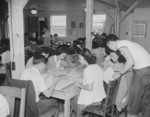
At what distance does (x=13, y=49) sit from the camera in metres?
2.90

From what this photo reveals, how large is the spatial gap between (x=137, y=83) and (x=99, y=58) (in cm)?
150

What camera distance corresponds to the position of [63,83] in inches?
97.3

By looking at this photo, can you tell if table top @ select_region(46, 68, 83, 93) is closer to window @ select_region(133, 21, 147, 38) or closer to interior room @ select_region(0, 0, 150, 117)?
interior room @ select_region(0, 0, 150, 117)

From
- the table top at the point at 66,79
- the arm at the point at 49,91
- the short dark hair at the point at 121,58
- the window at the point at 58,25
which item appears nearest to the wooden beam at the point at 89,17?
the table top at the point at 66,79

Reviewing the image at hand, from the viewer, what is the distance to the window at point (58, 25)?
10484 mm

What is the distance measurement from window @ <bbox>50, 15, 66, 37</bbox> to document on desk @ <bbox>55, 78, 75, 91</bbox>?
8.08 meters

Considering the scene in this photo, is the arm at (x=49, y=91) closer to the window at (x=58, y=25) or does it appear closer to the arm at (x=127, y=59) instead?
the arm at (x=127, y=59)

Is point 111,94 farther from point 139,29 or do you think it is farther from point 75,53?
point 139,29

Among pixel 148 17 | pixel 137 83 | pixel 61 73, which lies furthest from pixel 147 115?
pixel 148 17

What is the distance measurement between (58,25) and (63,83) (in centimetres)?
845

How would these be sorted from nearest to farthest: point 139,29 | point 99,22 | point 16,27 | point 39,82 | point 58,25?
point 39,82 → point 16,27 → point 139,29 → point 99,22 → point 58,25

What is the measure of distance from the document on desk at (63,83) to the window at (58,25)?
808 cm

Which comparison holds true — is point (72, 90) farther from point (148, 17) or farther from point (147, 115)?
point (148, 17)

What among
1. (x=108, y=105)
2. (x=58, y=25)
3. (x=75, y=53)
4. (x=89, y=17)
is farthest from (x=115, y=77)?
(x=58, y=25)
